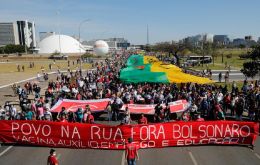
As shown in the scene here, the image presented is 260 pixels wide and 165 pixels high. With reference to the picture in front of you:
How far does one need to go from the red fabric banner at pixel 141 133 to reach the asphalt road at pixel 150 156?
28 cm


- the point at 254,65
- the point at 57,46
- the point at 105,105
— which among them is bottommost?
the point at 105,105

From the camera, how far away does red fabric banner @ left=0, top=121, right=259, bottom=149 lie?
1441 centimetres

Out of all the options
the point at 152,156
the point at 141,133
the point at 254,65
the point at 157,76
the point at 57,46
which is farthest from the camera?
the point at 57,46

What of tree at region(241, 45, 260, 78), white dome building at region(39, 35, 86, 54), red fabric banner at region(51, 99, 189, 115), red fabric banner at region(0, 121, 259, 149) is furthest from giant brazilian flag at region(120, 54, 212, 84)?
white dome building at region(39, 35, 86, 54)

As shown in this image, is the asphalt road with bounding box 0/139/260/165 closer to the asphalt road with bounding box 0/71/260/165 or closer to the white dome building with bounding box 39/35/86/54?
the asphalt road with bounding box 0/71/260/165

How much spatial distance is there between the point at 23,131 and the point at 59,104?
6.19 metres

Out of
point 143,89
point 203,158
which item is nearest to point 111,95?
point 143,89

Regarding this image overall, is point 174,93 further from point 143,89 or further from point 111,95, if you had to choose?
point 111,95

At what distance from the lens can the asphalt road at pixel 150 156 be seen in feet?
43.6

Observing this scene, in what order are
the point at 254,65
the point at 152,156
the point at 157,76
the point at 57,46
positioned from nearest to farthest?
the point at 152,156 < the point at 157,76 < the point at 254,65 < the point at 57,46

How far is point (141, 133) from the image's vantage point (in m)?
14.4

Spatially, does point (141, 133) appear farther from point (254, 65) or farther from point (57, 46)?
point (57, 46)

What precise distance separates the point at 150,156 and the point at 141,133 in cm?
109

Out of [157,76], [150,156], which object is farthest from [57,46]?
[150,156]
